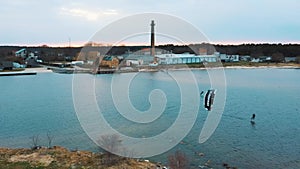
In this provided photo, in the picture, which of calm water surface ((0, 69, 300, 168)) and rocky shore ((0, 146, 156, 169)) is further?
calm water surface ((0, 69, 300, 168))

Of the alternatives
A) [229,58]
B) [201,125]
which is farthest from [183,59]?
[201,125]

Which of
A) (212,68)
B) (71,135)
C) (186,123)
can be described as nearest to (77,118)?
(71,135)

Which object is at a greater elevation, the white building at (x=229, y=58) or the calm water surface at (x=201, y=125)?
the white building at (x=229, y=58)

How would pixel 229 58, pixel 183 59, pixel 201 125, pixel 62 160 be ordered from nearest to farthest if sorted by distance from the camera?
pixel 62 160
pixel 201 125
pixel 183 59
pixel 229 58

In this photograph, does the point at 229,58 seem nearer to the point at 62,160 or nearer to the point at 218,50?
the point at 218,50

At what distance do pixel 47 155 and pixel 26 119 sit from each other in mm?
2968

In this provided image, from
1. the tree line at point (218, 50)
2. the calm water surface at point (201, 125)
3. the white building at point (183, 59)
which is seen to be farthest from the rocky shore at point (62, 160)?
the tree line at point (218, 50)

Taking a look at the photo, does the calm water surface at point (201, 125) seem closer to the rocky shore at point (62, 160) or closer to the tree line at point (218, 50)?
the rocky shore at point (62, 160)

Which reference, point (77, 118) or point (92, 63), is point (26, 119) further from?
point (92, 63)

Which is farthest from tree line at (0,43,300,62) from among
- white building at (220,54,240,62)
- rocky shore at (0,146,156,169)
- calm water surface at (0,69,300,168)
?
rocky shore at (0,146,156,169)

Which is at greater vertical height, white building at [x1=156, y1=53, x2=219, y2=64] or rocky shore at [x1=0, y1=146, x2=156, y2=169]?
white building at [x1=156, y1=53, x2=219, y2=64]

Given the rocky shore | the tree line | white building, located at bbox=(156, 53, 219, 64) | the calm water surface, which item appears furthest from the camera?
the tree line

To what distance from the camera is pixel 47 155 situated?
12.4ft

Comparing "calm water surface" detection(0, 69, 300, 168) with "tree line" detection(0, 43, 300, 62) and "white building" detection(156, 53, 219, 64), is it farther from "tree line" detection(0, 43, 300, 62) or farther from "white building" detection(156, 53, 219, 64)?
"tree line" detection(0, 43, 300, 62)
